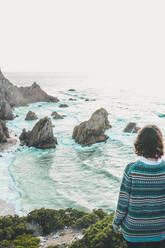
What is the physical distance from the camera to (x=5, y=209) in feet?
37.7

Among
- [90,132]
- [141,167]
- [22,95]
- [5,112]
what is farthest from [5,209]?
[22,95]

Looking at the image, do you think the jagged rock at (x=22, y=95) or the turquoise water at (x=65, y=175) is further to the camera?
the jagged rock at (x=22, y=95)

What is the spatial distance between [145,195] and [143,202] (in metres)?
0.10

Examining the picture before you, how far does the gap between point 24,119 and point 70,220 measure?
1170 inches

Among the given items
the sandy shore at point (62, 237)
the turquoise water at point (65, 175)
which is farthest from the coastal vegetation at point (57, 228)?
the turquoise water at point (65, 175)

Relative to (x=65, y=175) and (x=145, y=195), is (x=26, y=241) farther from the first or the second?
(x=65, y=175)

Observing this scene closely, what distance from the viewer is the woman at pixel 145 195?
310cm

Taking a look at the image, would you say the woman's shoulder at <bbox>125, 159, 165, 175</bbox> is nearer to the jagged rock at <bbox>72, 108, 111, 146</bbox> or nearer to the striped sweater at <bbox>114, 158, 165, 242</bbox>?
the striped sweater at <bbox>114, 158, 165, 242</bbox>

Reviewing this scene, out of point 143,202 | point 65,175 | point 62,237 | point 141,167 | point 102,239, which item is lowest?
point 65,175

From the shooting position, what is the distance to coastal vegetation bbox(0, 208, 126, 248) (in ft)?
20.7

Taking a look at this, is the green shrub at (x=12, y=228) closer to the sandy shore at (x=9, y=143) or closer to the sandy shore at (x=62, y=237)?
the sandy shore at (x=62, y=237)

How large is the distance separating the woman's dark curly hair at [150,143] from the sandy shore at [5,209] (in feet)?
30.7

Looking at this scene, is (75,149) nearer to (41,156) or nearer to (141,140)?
(41,156)

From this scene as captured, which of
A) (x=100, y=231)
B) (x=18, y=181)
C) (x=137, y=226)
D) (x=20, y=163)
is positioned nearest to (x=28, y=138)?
(x=20, y=163)
